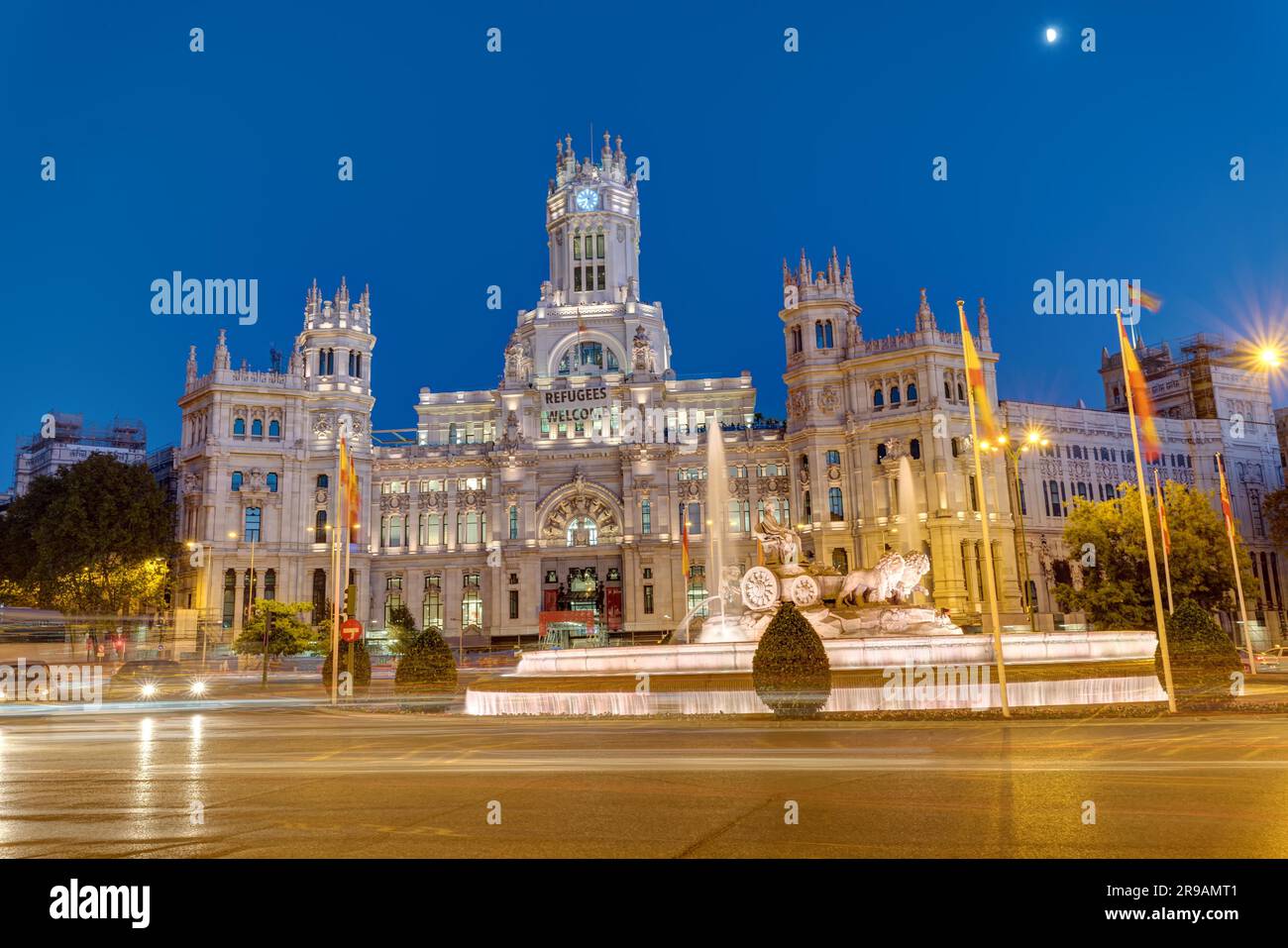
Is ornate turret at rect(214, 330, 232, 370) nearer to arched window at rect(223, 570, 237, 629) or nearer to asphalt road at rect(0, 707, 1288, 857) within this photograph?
arched window at rect(223, 570, 237, 629)

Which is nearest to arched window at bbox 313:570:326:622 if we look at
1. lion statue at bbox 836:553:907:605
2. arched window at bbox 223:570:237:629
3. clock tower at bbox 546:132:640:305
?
arched window at bbox 223:570:237:629

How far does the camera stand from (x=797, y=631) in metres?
24.1

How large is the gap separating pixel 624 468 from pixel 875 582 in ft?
181

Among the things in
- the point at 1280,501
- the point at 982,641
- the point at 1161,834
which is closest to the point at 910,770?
the point at 1161,834

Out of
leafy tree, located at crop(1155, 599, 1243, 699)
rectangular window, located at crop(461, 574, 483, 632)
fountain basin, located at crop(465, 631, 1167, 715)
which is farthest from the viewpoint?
rectangular window, located at crop(461, 574, 483, 632)

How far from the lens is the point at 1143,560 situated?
55594 millimetres

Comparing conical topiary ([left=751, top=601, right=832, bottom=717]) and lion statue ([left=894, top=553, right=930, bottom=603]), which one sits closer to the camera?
conical topiary ([left=751, top=601, right=832, bottom=717])

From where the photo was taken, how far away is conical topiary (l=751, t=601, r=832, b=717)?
23.3m

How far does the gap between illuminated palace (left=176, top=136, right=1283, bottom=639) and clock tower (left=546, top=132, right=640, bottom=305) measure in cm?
971

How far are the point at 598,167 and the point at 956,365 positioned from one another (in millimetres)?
54268

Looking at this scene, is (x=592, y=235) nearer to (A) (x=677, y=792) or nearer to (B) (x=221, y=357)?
(B) (x=221, y=357)

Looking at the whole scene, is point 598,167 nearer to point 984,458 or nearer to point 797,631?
point 984,458

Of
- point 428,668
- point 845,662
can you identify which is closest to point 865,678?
point 845,662

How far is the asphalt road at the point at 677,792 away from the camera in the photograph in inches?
351
